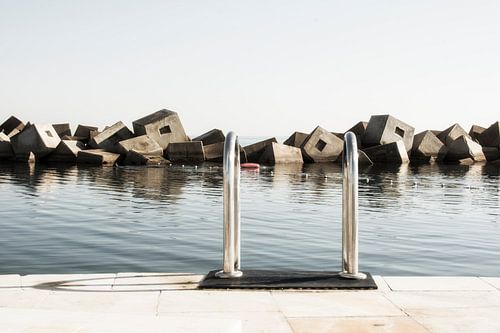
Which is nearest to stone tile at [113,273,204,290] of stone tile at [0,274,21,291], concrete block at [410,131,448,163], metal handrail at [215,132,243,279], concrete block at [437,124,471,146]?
metal handrail at [215,132,243,279]

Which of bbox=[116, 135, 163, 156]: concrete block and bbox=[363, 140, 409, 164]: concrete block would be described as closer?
bbox=[116, 135, 163, 156]: concrete block

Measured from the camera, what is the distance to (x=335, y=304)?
3.87 meters

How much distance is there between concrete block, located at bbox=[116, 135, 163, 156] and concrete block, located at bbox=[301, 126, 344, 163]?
708 centimetres

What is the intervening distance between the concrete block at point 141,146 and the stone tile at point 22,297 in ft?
87.4

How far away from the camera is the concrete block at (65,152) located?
101 ft

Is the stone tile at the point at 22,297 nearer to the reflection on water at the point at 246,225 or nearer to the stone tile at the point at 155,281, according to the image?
the stone tile at the point at 155,281

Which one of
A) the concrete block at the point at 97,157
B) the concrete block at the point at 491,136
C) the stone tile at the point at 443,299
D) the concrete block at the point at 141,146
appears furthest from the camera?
the concrete block at the point at 491,136

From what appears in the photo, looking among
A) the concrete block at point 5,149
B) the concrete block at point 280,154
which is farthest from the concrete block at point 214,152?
the concrete block at point 5,149

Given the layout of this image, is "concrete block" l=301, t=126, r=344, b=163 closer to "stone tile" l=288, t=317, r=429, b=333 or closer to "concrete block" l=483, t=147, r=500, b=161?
"concrete block" l=483, t=147, r=500, b=161

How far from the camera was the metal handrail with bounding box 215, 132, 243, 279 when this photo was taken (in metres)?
4.53

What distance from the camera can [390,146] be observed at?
32.7 m

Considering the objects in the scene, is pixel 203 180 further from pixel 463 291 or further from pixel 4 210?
pixel 463 291

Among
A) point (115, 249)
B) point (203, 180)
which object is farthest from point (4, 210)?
point (203, 180)

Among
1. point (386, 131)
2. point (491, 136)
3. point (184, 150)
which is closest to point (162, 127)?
point (184, 150)
